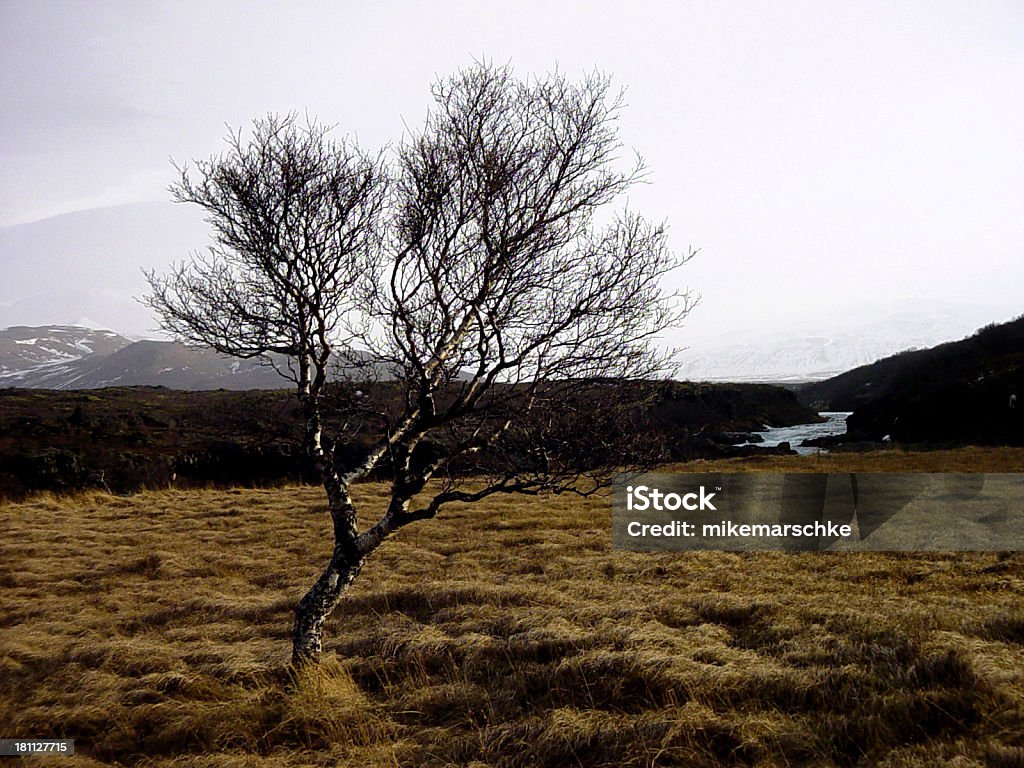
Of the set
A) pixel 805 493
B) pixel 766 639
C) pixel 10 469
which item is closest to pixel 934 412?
pixel 805 493

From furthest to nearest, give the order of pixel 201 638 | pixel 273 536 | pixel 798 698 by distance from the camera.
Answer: pixel 273 536 → pixel 201 638 → pixel 798 698

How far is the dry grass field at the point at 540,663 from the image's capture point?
5289 millimetres

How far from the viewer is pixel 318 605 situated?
717 cm

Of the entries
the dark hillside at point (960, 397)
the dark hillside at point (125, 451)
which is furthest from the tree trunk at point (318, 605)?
the dark hillside at point (960, 397)

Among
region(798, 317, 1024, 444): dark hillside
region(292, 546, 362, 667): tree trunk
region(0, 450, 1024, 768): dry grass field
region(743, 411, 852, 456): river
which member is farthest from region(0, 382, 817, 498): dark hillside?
region(292, 546, 362, 667): tree trunk

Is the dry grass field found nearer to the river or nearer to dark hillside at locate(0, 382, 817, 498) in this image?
dark hillside at locate(0, 382, 817, 498)

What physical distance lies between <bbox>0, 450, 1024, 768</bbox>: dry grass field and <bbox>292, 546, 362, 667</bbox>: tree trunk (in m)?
0.33

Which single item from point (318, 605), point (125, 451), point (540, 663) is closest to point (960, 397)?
point (540, 663)

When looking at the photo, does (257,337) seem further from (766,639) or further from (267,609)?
(766,639)

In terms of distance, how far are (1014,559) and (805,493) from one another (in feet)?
30.9

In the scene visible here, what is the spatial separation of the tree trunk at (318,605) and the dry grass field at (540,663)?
0.33 m

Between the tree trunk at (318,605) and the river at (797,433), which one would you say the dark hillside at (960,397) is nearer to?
the river at (797,433)

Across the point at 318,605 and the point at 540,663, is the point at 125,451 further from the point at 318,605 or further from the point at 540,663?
the point at 540,663

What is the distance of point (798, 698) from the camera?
18.9 ft
